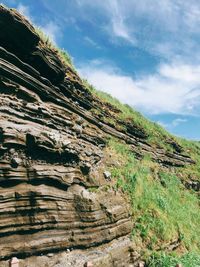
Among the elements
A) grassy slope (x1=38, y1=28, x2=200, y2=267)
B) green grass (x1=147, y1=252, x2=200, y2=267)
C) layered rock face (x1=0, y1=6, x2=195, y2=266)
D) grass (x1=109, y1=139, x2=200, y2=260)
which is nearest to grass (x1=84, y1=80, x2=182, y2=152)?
grassy slope (x1=38, y1=28, x2=200, y2=267)

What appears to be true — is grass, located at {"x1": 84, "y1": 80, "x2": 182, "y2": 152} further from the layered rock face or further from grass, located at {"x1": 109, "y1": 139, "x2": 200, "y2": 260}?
Answer: the layered rock face

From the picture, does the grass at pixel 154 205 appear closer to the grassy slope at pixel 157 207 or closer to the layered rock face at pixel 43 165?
the grassy slope at pixel 157 207

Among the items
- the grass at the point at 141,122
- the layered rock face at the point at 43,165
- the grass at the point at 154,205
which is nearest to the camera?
the layered rock face at the point at 43,165

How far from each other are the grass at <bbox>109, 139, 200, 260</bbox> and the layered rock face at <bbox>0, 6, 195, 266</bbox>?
95cm

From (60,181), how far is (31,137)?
1.72 meters

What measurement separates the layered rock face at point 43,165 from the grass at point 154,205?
3.10 ft

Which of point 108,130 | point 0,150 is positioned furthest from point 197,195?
point 0,150

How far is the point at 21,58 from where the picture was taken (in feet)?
46.9

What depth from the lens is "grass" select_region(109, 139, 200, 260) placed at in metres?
16.7

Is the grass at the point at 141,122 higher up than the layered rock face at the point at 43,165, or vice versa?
the grass at the point at 141,122

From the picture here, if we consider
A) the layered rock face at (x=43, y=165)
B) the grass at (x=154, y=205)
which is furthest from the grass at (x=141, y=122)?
the layered rock face at (x=43, y=165)

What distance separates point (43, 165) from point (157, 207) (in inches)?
298

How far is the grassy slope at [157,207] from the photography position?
638 inches

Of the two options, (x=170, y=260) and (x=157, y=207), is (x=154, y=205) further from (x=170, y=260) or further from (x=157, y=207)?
(x=170, y=260)
